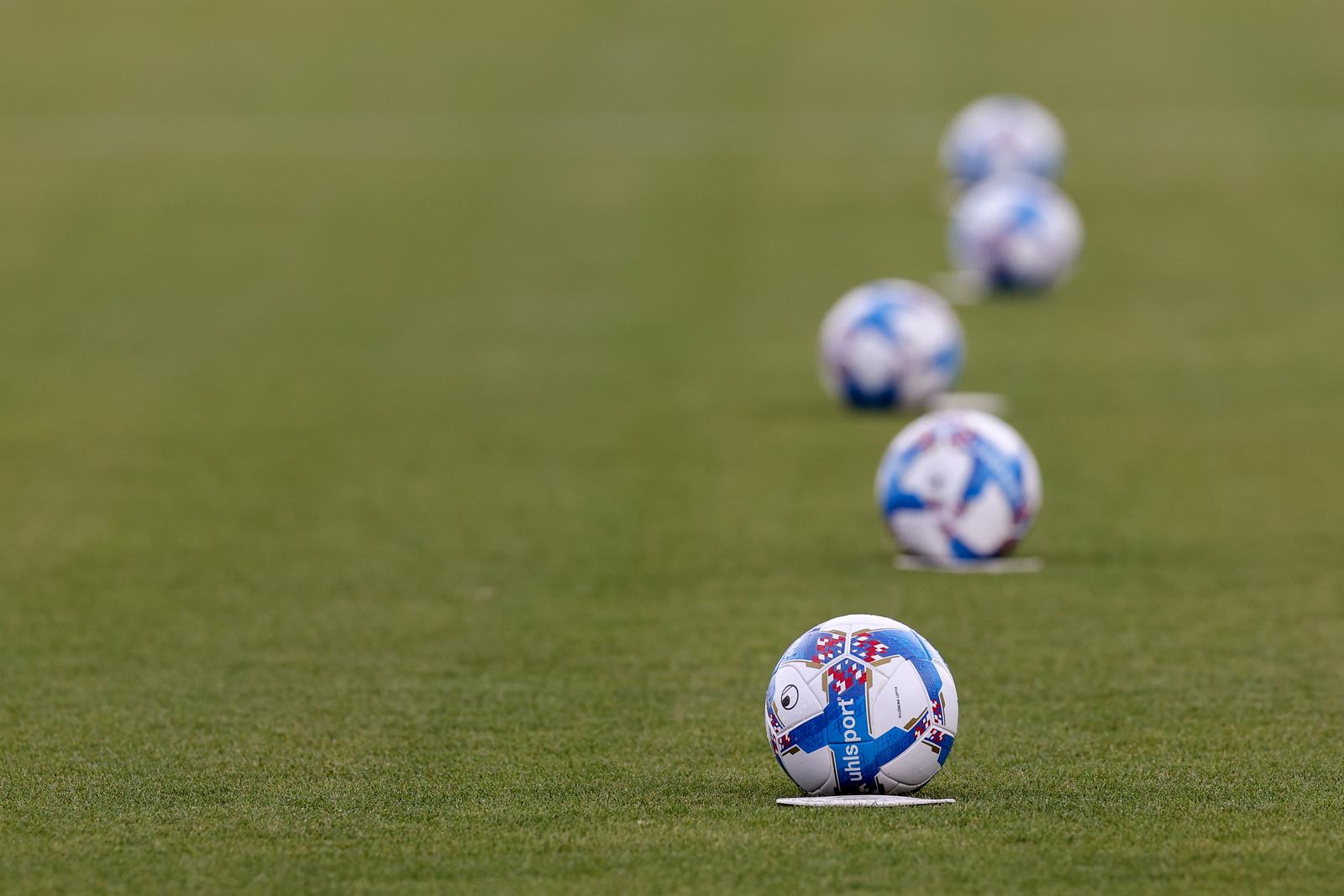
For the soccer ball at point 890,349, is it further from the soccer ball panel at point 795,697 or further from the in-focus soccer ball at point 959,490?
the soccer ball panel at point 795,697

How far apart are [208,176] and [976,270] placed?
16.0 meters

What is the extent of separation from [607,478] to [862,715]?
10.1 m

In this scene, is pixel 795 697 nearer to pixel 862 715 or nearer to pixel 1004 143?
pixel 862 715

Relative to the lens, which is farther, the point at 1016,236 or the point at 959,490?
the point at 1016,236

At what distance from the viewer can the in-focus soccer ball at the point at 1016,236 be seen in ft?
102

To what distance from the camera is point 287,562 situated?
16.1 meters

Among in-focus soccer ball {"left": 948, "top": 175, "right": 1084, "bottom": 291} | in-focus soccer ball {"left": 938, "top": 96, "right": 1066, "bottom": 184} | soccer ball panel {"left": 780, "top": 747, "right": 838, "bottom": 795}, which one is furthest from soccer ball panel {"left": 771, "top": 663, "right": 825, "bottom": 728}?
in-focus soccer ball {"left": 938, "top": 96, "right": 1066, "bottom": 184}

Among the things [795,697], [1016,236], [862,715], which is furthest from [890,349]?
[862,715]

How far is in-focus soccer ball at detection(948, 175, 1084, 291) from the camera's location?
31.1m

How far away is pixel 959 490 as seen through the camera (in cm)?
1526

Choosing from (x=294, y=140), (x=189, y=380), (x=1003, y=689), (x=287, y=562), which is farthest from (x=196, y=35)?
(x=1003, y=689)

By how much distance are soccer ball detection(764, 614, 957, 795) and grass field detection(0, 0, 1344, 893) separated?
0.25 m

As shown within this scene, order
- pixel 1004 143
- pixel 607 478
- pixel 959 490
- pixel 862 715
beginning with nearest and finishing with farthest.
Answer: pixel 862 715
pixel 959 490
pixel 607 478
pixel 1004 143

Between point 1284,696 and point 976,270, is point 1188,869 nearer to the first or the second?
point 1284,696
